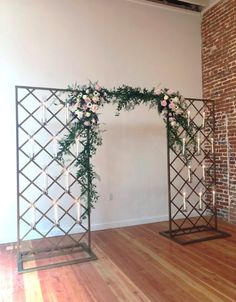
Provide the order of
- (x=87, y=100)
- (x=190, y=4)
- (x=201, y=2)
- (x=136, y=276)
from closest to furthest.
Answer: (x=136, y=276)
(x=87, y=100)
(x=201, y=2)
(x=190, y=4)

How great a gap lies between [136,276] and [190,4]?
4.52 meters

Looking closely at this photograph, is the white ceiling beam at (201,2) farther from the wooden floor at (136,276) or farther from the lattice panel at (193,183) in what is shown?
the wooden floor at (136,276)

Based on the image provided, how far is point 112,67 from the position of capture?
4305 mm

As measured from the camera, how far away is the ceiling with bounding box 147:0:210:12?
4.65 metres

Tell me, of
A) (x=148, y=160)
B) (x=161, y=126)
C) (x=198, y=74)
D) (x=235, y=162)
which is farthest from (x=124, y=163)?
(x=198, y=74)

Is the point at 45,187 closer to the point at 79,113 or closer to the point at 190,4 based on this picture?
the point at 79,113

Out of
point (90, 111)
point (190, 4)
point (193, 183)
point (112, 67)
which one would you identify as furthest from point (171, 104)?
point (190, 4)

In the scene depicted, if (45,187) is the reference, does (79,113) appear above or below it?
above

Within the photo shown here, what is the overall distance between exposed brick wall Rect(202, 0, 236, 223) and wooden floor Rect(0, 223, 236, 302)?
3.78 feet

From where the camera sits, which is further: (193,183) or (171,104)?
(193,183)

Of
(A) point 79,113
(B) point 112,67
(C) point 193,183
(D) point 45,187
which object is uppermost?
(B) point 112,67

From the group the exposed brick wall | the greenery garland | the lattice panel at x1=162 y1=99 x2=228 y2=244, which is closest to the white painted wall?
the exposed brick wall

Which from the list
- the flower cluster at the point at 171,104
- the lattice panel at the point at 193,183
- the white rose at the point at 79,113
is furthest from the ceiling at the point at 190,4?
the white rose at the point at 79,113

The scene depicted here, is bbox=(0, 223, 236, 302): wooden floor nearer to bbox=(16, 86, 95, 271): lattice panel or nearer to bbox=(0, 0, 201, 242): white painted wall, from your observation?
bbox=(16, 86, 95, 271): lattice panel
